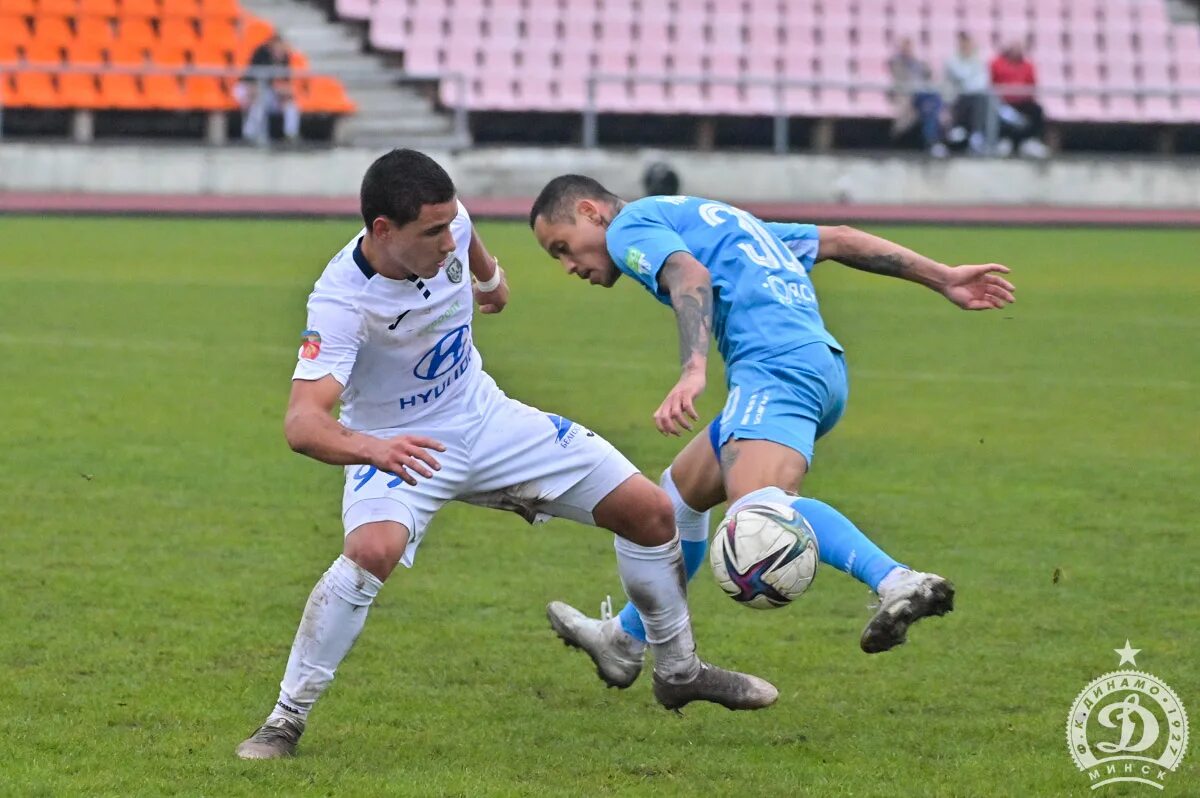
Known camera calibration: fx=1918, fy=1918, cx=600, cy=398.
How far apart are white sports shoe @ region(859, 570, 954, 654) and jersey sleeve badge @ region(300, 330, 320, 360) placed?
166 centimetres

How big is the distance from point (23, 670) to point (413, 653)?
1250mm

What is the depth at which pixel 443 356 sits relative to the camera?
5.57 m

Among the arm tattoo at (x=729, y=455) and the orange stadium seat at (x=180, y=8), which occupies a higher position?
the orange stadium seat at (x=180, y=8)

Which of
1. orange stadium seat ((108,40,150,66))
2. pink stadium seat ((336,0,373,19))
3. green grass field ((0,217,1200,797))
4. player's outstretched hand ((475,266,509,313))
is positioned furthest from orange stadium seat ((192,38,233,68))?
player's outstretched hand ((475,266,509,313))

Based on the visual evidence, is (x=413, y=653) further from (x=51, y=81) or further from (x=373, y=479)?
(x=51, y=81)

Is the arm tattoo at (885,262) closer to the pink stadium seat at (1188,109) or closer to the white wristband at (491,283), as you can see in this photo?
the white wristband at (491,283)

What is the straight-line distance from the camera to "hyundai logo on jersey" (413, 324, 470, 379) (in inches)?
218

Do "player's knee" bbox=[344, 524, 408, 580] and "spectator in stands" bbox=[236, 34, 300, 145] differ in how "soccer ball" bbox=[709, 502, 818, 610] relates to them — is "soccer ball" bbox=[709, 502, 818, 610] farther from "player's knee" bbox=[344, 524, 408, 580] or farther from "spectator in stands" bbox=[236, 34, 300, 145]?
"spectator in stands" bbox=[236, 34, 300, 145]

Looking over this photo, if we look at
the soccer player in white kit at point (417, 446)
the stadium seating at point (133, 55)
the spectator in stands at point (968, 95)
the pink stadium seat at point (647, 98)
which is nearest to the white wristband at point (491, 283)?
the soccer player in white kit at point (417, 446)

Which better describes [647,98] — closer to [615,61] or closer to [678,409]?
[615,61]

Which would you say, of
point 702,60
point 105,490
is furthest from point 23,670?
point 702,60

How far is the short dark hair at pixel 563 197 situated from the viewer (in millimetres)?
6020

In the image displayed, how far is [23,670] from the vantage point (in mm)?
6039

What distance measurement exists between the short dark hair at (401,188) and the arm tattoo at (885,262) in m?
1.72
